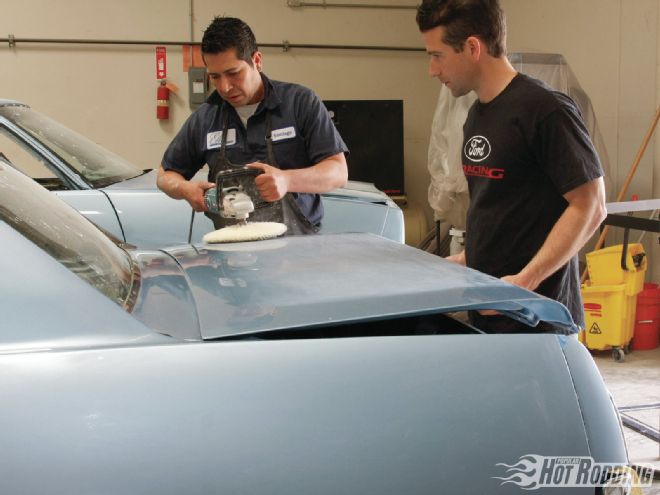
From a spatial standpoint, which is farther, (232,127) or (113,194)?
(113,194)

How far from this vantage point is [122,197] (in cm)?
453

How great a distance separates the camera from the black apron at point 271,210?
311 centimetres

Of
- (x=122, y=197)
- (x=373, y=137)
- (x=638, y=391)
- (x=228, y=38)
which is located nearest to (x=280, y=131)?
(x=228, y=38)

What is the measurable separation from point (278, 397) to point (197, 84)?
8.07 meters

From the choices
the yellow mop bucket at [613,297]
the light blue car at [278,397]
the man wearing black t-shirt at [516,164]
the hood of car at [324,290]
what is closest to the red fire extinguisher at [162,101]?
the yellow mop bucket at [613,297]

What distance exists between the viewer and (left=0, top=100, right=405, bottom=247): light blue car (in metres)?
4.45

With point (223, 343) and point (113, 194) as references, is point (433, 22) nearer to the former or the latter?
point (223, 343)

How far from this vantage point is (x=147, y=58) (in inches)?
360

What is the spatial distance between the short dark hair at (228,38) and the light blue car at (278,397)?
5.45 ft

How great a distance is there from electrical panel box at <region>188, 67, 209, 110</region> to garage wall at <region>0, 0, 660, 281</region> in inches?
6.8

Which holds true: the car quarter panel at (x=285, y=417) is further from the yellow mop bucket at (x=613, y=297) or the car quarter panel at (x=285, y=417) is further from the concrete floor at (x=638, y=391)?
the yellow mop bucket at (x=613, y=297)

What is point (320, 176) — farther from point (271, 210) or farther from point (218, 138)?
point (218, 138)

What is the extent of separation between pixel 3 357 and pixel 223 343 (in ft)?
1.16

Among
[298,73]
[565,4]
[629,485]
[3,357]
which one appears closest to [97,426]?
[3,357]
